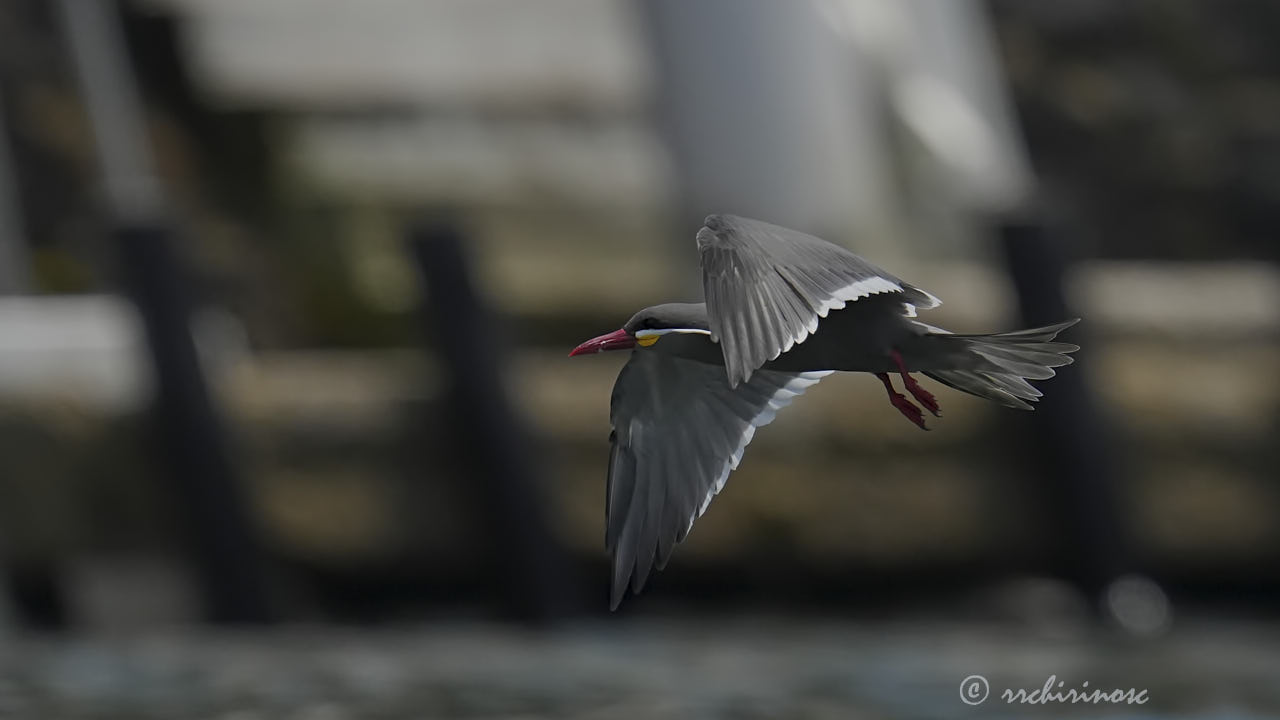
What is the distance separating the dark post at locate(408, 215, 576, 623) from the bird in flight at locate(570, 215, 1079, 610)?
15.2ft

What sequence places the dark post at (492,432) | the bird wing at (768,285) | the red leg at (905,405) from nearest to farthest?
the bird wing at (768,285)
the red leg at (905,405)
the dark post at (492,432)

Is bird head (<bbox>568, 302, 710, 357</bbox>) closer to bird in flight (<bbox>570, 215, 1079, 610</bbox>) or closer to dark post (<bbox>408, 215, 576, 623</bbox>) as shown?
bird in flight (<bbox>570, 215, 1079, 610</bbox>)

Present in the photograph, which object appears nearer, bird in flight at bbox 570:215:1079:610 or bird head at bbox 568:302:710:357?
bird in flight at bbox 570:215:1079:610

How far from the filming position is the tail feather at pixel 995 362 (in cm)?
352

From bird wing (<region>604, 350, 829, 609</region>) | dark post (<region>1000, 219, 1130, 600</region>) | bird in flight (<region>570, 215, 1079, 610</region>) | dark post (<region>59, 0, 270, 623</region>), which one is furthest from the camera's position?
dark post (<region>1000, 219, 1130, 600</region>)

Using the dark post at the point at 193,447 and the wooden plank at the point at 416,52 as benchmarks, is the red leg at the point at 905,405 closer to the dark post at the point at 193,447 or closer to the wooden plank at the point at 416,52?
the dark post at the point at 193,447

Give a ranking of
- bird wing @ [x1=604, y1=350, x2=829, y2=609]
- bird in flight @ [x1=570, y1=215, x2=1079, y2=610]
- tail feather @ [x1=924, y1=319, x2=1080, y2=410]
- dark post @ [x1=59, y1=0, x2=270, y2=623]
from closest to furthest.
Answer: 1. bird in flight @ [x1=570, y1=215, x2=1079, y2=610]
2. tail feather @ [x1=924, y1=319, x2=1080, y2=410]
3. bird wing @ [x1=604, y1=350, x2=829, y2=609]
4. dark post @ [x1=59, y1=0, x2=270, y2=623]

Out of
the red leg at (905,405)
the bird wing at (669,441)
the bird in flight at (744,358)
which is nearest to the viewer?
the bird in flight at (744,358)

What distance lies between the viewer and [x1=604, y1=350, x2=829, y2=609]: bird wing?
151 inches

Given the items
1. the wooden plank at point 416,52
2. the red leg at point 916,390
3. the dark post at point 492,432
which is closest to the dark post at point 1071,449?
the dark post at point 492,432

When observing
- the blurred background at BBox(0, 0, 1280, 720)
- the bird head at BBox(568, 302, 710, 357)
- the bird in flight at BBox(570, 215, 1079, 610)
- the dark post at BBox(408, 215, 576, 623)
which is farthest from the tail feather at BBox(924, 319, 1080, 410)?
the dark post at BBox(408, 215, 576, 623)

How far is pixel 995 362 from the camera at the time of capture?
358cm

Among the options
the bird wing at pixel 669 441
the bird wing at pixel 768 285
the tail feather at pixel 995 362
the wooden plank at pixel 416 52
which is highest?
the wooden plank at pixel 416 52

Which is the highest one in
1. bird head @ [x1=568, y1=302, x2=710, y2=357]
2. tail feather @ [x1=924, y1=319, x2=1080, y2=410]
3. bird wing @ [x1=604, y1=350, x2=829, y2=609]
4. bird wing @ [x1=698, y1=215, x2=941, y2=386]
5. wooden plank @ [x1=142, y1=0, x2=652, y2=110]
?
wooden plank @ [x1=142, y1=0, x2=652, y2=110]
